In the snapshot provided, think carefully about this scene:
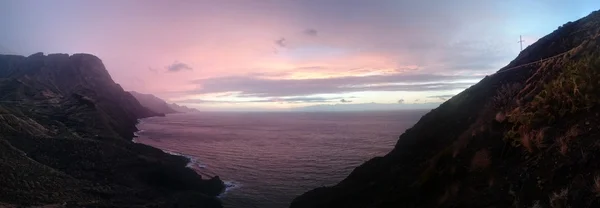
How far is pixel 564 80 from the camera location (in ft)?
39.8

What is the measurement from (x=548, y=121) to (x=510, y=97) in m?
6.66

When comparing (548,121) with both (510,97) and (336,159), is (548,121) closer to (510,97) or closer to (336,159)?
(510,97)

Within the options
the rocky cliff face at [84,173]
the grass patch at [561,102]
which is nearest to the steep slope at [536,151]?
the grass patch at [561,102]

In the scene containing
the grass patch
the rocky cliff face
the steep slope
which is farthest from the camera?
the rocky cliff face

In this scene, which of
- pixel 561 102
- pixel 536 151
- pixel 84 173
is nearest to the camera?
pixel 536 151

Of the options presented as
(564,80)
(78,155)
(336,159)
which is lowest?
(336,159)

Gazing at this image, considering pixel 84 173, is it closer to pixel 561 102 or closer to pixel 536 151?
pixel 536 151

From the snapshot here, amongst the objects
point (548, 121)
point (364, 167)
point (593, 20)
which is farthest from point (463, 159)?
point (364, 167)

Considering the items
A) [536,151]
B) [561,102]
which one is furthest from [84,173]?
[561,102]

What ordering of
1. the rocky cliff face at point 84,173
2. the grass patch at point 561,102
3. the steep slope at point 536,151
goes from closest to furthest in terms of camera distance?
the steep slope at point 536,151
the grass patch at point 561,102
the rocky cliff face at point 84,173

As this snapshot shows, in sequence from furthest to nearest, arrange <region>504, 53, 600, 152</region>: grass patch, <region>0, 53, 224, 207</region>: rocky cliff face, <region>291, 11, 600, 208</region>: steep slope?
<region>0, 53, 224, 207</region>: rocky cliff face, <region>504, 53, 600, 152</region>: grass patch, <region>291, 11, 600, 208</region>: steep slope

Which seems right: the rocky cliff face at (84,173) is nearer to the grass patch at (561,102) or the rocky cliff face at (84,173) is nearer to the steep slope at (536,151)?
the steep slope at (536,151)

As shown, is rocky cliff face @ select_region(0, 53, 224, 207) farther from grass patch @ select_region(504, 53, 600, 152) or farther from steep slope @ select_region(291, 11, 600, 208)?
grass patch @ select_region(504, 53, 600, 152)

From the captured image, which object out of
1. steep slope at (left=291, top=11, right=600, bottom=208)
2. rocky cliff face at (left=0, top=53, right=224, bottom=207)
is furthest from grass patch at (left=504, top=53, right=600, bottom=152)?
rocky cliff face at (left=0, top=53, right=224, bottom=207)
